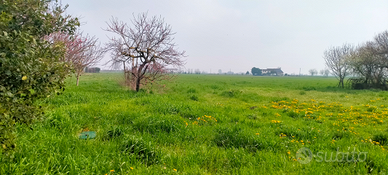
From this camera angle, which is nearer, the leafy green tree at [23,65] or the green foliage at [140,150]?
the leafy green tree at [23,65]

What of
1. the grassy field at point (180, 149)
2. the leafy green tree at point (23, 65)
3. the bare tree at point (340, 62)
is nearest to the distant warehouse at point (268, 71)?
the bare tree at point (340, 62)

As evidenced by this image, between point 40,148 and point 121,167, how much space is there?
1627mm

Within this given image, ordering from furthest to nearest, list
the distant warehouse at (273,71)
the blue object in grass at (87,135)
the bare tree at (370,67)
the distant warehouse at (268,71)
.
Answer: the distant warehouse at (268,71) → the distant warehouse at (273,71) → the bare tree at (370,67) → the blue object in grass at (87,135)

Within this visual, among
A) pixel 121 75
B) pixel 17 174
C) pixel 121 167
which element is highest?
pixel 121 75

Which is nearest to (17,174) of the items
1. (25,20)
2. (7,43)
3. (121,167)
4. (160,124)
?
(121,167)

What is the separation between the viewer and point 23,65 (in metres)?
2.38

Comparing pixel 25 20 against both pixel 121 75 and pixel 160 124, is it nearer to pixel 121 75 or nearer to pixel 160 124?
pixel 160 124

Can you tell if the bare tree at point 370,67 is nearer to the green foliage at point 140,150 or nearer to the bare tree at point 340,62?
the bare tree at point 340,62

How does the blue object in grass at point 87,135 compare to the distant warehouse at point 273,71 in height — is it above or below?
below

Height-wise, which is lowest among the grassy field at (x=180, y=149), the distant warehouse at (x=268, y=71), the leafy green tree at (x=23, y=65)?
the grassy field at (x=180, y=149)

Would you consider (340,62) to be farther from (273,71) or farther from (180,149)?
(273,71)

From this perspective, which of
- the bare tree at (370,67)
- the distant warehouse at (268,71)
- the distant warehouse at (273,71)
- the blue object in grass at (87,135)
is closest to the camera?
the blue object in grass at (87,135)

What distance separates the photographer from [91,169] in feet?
11.5

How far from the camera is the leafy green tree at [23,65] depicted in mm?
2338
